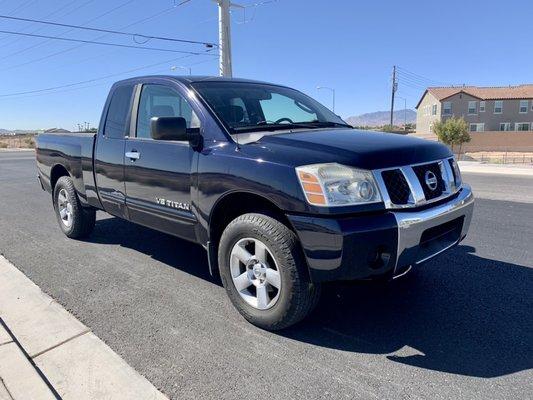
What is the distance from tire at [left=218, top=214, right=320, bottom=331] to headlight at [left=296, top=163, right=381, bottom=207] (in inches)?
13.7

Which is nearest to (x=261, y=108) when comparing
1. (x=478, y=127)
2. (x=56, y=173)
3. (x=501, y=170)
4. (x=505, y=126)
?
(x=56, y=173)

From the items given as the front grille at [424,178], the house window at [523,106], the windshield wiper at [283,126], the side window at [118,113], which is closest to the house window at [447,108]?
the house window at [523,106]

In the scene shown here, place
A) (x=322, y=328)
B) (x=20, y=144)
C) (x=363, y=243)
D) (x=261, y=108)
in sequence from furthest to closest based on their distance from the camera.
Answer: (x=20, y=144), (x=261, y=108), (x=322, y=328), (x=363, y=243)

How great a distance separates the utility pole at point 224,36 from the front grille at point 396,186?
2188cm

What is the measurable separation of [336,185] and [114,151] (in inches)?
106

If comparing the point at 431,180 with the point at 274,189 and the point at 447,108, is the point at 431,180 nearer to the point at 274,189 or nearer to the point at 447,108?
the point at 274,189

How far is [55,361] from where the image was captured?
115 inches

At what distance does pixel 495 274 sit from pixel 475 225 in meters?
2.26

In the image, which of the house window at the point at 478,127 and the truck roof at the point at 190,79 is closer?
the truck roof at the point at 190,79

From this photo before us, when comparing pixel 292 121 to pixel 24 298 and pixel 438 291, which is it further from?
pixel 24 298

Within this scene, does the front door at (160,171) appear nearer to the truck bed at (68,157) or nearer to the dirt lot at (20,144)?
the truck bed at (68,157)

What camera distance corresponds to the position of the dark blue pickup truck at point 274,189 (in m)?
2.80

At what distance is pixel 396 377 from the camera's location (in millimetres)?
2648

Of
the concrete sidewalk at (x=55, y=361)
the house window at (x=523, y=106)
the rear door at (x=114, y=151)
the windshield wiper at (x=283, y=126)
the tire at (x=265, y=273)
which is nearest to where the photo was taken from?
the concrete sidewalk at (x=55, y=361)
